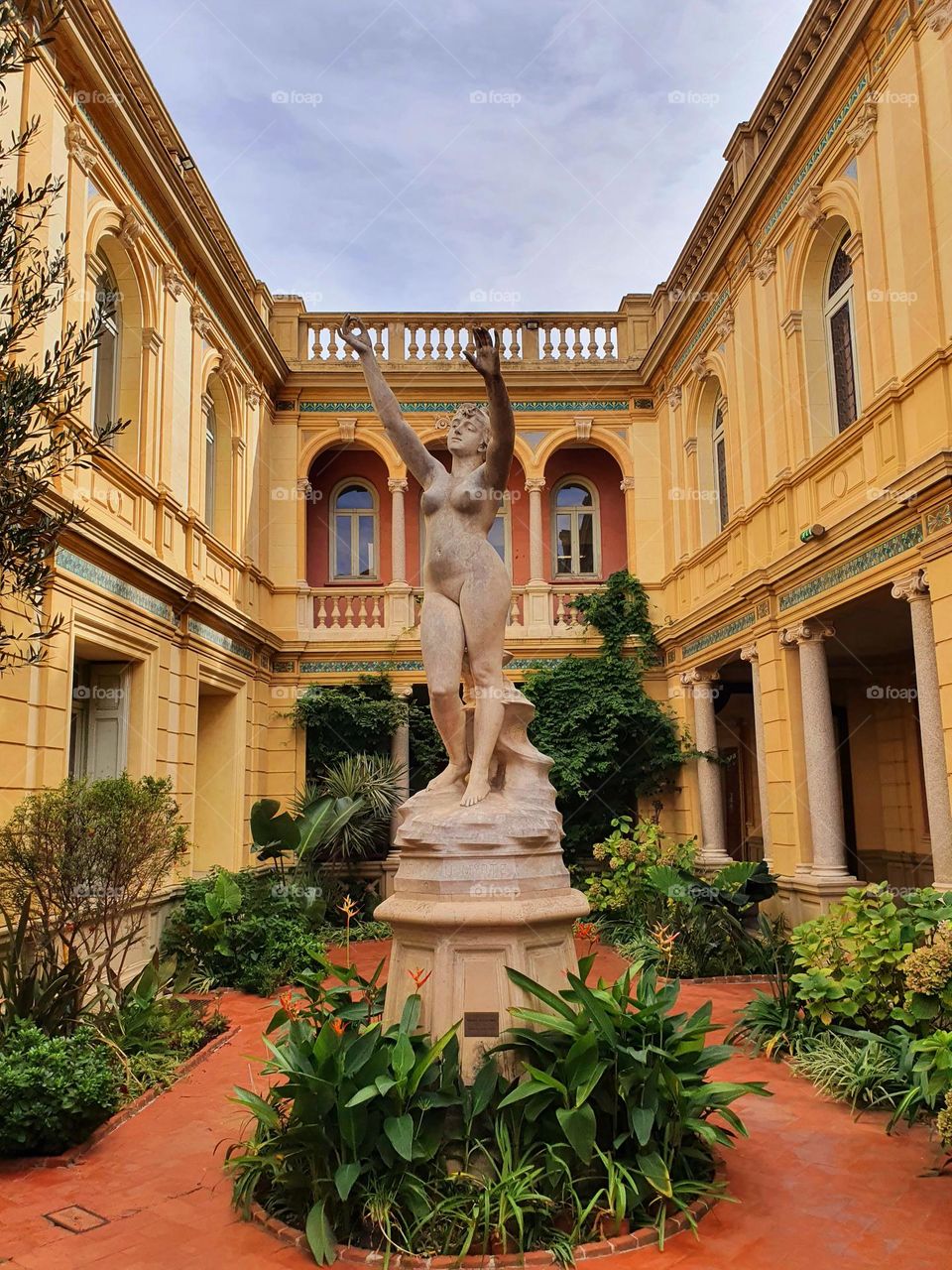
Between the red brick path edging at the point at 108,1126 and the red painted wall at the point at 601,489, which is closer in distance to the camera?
the red brick path edging at the point at 108,1126

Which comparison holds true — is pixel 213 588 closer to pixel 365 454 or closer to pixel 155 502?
pixel 155 502

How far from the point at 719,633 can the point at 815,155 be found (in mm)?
5962

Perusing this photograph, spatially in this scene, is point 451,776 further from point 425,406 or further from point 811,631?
point 425,406

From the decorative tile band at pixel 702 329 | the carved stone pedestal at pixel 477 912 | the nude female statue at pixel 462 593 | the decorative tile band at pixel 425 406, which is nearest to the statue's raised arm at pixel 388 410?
the nude female statue at pixel 462 593

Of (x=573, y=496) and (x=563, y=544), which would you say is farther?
(x=573, y=496)

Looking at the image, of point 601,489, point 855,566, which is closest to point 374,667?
point 601,489

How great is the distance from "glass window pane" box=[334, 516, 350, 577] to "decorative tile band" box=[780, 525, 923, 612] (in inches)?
334

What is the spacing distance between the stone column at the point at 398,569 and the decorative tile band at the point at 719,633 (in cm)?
451

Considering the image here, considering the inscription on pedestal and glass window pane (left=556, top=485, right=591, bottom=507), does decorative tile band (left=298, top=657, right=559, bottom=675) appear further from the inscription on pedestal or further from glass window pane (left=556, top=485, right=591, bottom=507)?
the inscription on pedestal

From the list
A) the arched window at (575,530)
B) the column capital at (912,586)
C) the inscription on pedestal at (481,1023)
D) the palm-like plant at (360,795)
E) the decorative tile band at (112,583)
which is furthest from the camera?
the arched window at (575,530)

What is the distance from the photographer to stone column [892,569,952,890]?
8.21 metres

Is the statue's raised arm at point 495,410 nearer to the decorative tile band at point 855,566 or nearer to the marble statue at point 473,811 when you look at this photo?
the marble statue at point 473,811

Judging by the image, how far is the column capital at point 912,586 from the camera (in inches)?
330

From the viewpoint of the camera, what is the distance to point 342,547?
17656 millimetres
